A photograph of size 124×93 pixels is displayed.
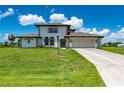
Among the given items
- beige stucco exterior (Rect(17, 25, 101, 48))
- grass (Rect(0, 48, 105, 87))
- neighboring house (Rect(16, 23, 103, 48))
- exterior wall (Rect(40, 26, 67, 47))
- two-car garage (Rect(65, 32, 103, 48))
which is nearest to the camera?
grass (Rect(0, 48, 105, 87))

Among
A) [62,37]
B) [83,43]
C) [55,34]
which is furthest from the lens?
[62,37]

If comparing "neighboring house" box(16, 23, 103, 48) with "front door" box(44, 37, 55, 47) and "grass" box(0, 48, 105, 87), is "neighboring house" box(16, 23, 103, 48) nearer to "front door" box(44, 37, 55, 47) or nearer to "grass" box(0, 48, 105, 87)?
"front door" box(44, 37, 55, 47)

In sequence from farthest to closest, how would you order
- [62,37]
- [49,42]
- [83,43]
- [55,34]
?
[62,37] < [55,34] < [49,42] < [83,43]

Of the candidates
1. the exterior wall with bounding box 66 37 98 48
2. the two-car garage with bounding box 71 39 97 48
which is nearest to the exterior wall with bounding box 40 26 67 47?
the exterior wall with bounding box 66 37 98 48

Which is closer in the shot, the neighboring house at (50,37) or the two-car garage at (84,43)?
the two-car garage at (84,43)

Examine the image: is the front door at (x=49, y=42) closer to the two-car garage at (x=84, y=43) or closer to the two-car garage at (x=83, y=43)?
the two-car garage at (x=83, y=43)

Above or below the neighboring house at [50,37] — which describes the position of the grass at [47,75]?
below

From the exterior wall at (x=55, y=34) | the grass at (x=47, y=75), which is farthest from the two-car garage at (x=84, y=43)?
the grass at (x=47, y=75)

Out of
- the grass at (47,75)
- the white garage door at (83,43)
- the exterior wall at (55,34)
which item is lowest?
the grass at (47,75)

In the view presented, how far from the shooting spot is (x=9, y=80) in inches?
438

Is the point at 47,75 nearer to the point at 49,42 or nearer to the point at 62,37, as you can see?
the point at 49,42

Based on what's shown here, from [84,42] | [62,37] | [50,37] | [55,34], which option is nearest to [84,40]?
[84,42]

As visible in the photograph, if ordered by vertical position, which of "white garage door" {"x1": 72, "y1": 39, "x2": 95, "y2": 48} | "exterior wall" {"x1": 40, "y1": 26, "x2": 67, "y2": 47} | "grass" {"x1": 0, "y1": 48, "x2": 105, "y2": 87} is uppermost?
"exterior wall" {"x1": 40, "y1": 26, "x2": 67, "y2": 47}
